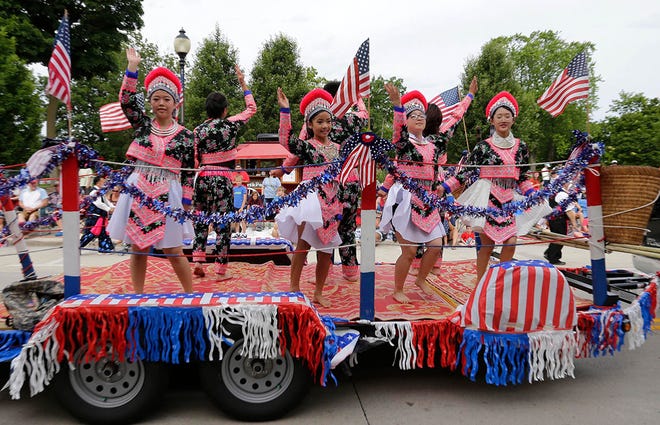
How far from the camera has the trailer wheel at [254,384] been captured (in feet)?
9.61

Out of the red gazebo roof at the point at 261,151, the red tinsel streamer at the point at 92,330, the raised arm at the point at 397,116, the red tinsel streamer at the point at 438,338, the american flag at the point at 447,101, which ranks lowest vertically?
the red tinsel streamer at the point at 438,338

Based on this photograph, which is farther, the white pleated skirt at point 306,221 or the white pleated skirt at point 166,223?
the white pleated skirt at point 306,221

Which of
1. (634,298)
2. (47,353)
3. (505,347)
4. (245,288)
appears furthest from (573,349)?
(47,353)

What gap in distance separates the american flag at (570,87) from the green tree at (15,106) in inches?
541

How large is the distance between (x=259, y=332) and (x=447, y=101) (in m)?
4.10

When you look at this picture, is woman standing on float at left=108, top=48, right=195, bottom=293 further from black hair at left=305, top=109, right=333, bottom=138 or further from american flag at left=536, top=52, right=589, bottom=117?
american flag at left=536, top=52, right=589, bottom=117

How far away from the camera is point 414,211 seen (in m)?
4.39

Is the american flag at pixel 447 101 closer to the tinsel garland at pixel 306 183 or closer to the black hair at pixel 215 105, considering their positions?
the tinsel garland at pixel 306 183

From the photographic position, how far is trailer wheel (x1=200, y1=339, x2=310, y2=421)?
293 cm

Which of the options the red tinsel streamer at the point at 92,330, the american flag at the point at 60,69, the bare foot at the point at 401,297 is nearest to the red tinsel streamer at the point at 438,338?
the bare foot at the point at 401,297

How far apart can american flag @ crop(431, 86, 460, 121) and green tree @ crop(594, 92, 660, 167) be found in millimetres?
6051

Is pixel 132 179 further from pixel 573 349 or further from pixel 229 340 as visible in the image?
pixel 573 349

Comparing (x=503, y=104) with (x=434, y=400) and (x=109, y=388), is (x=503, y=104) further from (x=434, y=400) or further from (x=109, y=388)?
(x=109, y=388)

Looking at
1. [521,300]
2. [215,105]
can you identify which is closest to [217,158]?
[215,105]
